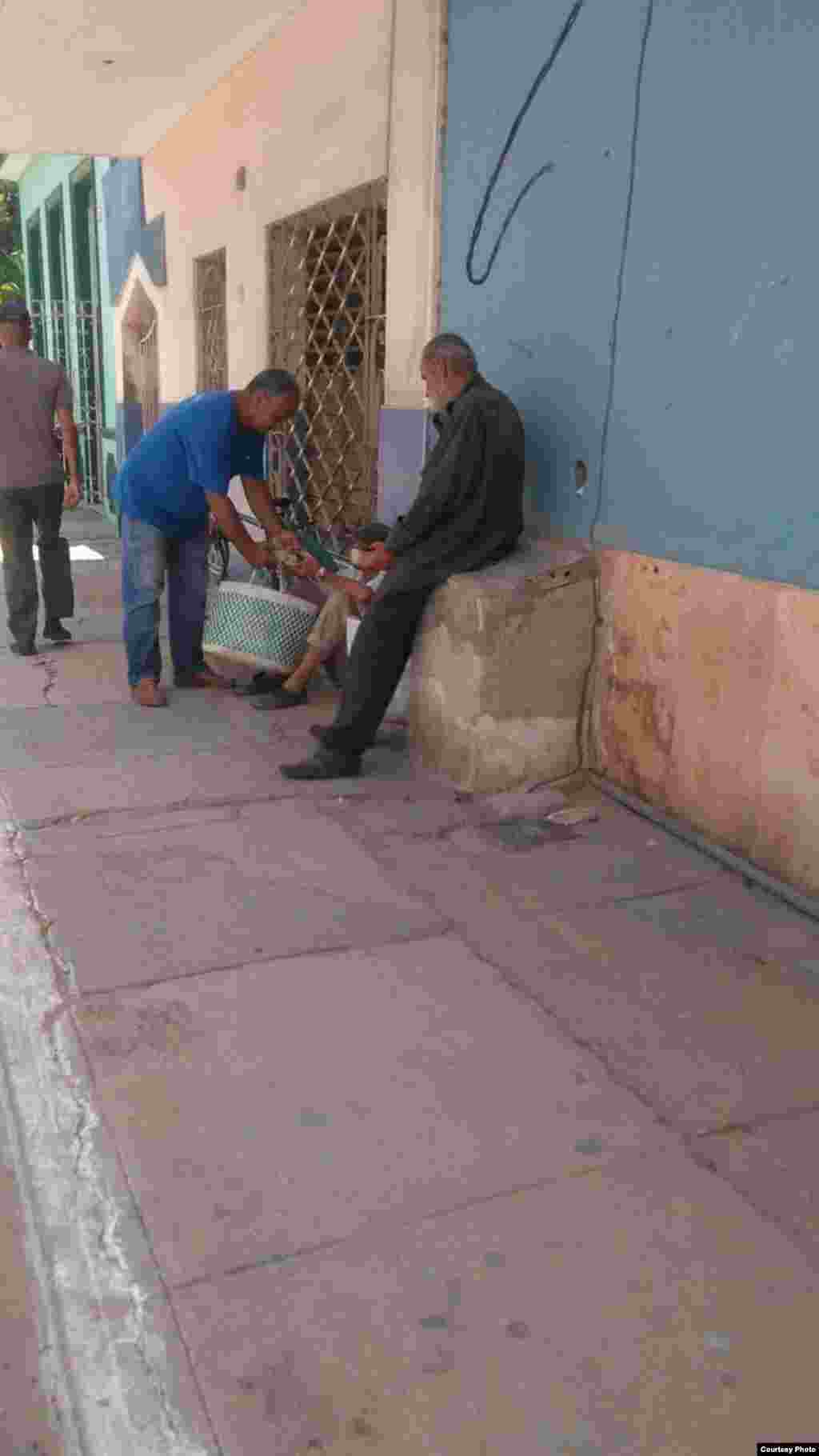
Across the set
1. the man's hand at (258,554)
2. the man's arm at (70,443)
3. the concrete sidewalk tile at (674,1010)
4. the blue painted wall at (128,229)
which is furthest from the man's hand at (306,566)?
the blue painted wall at (128,229)

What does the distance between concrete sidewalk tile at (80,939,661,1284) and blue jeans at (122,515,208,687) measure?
2.77 m

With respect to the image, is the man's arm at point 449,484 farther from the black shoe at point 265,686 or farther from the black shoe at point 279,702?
the black shoe at point 265,686

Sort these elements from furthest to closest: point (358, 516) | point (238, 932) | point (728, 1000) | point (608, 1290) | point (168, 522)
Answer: point (358, 516) → point (168, 522) → point (238, 932) → point (728, 1000) → point (608, 1290)

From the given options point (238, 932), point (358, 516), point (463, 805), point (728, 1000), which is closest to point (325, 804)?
point (463, 805)

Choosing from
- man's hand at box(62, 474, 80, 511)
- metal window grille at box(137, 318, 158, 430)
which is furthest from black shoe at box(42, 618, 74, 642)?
metal window grille at box(137, 318, 158, 430)

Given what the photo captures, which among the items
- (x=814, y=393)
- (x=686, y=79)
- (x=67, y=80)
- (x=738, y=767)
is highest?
(x=67, y=80)

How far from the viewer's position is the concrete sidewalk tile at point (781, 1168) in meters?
2.05

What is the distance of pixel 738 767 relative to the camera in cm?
350

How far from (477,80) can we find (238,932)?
356cm

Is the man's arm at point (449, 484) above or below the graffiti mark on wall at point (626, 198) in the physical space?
below

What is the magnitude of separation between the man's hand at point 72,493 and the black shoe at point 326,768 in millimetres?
2486

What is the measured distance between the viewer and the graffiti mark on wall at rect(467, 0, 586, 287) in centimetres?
402

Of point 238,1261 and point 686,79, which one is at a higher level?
point 686,79

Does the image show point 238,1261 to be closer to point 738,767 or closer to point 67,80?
point 738,767
